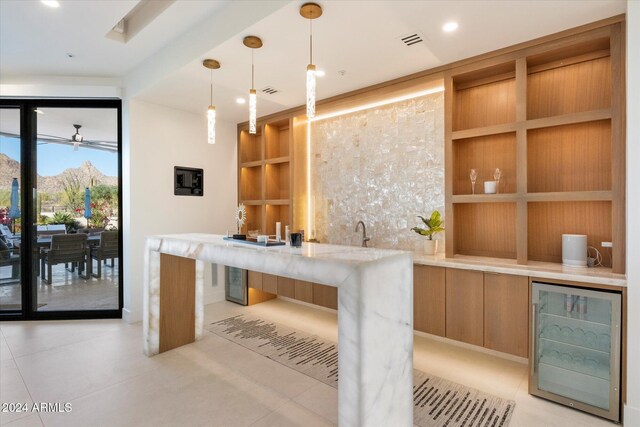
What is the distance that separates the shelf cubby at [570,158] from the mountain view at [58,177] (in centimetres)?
493

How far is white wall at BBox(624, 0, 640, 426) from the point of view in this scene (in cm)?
207

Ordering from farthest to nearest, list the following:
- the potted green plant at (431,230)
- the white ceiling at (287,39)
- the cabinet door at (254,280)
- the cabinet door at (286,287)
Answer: the cabinet door at (254,280), the cabinet door at (286,287), the potted green plant at (431,230), the white ceiling at (287,39)

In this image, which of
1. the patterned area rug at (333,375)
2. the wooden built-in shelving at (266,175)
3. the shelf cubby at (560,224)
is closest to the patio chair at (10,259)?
the patterned area rug at (333,375)

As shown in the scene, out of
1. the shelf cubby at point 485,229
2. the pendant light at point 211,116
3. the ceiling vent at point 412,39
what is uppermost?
the ceiling vent at point 412,39

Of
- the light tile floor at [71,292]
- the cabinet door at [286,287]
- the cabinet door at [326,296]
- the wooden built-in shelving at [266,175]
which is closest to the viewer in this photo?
the cabinet door at [326,296]

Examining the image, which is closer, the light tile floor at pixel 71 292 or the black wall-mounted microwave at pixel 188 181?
the light tile floor at pixel 71 292

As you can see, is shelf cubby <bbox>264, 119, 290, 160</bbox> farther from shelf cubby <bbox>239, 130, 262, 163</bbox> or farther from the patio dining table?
the patio dining table

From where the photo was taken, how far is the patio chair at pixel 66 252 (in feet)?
14.3

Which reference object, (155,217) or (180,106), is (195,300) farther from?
(180,106)

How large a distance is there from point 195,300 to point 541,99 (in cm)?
394

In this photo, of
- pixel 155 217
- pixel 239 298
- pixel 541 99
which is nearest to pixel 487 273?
pixel 541 99

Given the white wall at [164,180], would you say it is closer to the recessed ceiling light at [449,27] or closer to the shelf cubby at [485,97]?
the shelf cubby at [485,97]

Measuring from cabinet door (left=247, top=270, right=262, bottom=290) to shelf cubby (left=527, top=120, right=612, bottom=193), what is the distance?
11.6ft

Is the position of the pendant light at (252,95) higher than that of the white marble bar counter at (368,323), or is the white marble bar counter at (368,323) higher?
the pendant light at (252,95)
